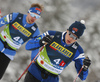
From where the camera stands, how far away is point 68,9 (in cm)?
1398

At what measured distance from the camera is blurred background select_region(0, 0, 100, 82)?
29.2 ft

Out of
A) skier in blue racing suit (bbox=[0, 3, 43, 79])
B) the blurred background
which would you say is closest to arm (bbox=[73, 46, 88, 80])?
skier in blue racing suit (bbox=[0, 3, 43, 79])

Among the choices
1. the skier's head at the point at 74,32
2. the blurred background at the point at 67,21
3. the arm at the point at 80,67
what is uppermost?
the skier's head at the point at 74,32

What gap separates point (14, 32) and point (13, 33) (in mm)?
36

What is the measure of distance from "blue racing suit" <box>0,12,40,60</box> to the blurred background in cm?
447

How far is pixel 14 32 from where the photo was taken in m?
3.13

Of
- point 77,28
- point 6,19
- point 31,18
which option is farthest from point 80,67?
point 6,19

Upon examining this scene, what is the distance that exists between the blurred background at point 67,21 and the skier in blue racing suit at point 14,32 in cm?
439

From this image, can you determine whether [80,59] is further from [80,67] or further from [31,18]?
[31,18]

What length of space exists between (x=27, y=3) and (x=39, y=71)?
1012 cm

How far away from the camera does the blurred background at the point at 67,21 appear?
29.2 ft

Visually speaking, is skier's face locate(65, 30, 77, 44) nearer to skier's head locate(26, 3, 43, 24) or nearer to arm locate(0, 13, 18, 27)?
skier's head locate(26, 3, 43, 24)

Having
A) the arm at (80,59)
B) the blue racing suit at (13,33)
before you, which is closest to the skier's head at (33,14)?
the blue racing suit at (13,33)

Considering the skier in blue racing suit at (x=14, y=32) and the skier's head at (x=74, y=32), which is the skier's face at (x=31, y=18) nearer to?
the skier in blue racing suit at (x=14, y=32)
